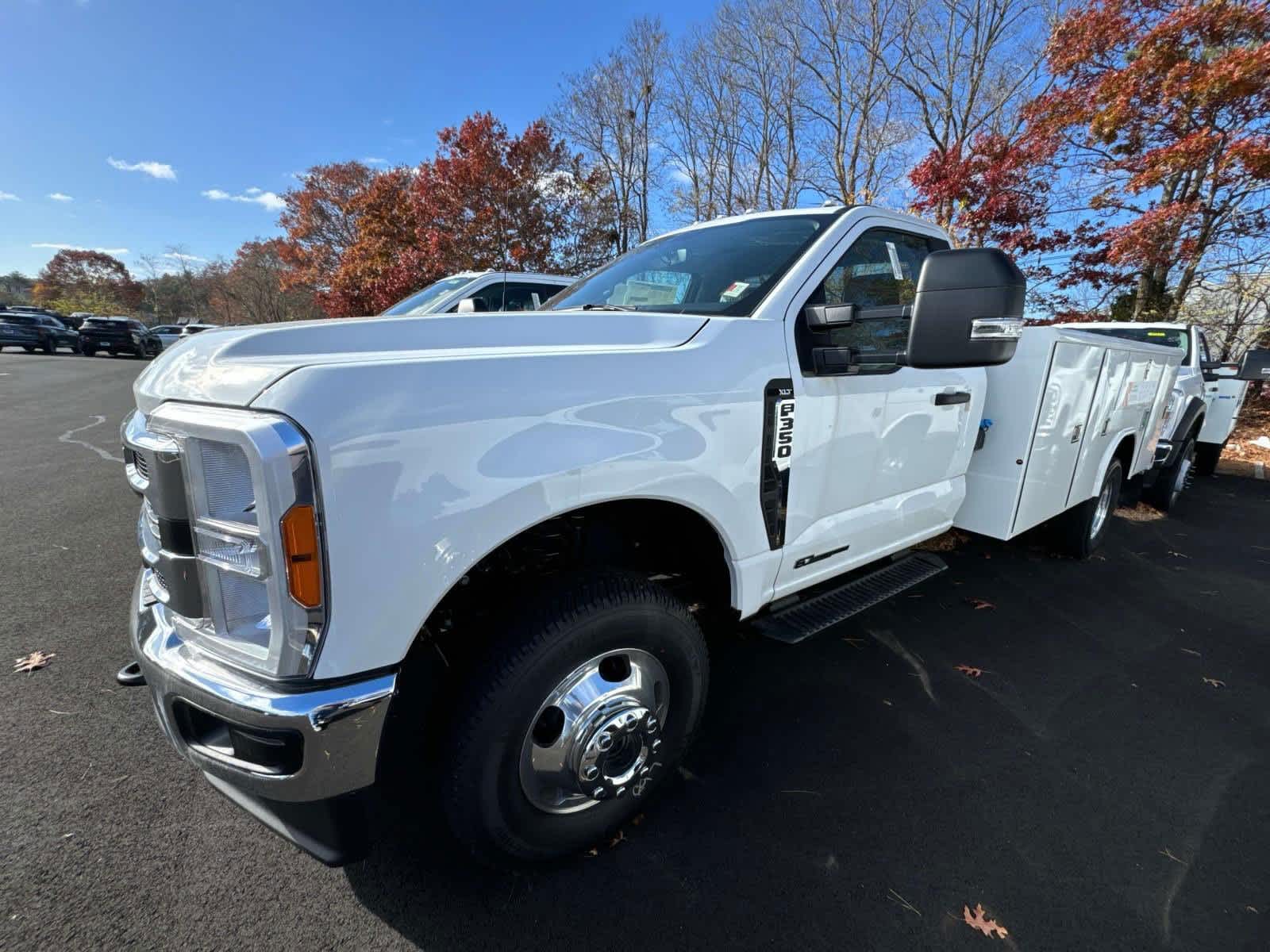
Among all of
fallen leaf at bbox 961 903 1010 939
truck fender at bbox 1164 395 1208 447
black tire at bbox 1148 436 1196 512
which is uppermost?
truck fender at bbox 1164 395 1208 447

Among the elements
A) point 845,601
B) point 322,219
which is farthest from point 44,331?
point 845,601

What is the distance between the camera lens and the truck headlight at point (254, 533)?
1211 mm

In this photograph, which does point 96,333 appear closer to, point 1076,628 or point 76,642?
point 76,642

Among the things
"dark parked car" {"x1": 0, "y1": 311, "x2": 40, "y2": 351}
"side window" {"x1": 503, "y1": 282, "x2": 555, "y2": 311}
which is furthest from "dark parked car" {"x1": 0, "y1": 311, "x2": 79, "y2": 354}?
"side window" {"x1": 503, "y1": 282, "x2": 555, "y2": 311}

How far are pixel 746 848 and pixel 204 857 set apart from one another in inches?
68.9

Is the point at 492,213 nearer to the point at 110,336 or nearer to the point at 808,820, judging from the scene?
the point at 808,820

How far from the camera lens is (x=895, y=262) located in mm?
2725

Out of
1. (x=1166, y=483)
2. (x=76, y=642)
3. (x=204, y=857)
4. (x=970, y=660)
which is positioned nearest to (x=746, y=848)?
(x=204, y=857)

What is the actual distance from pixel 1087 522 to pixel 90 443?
1109 centimetres

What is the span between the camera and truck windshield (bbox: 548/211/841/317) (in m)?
2.28

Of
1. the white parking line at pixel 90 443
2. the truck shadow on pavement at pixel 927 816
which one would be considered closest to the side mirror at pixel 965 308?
the truck shadow on pavement at pixel 927 816

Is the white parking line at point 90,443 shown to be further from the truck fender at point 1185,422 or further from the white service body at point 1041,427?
the truck fender at point 1185,422

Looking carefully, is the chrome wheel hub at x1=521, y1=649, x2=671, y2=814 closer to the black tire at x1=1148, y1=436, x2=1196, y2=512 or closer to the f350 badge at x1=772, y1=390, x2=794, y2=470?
the f350 badge at x1=772, y1=390, x2=794, y2=470

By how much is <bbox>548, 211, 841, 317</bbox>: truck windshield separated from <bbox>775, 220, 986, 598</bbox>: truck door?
17 cm
